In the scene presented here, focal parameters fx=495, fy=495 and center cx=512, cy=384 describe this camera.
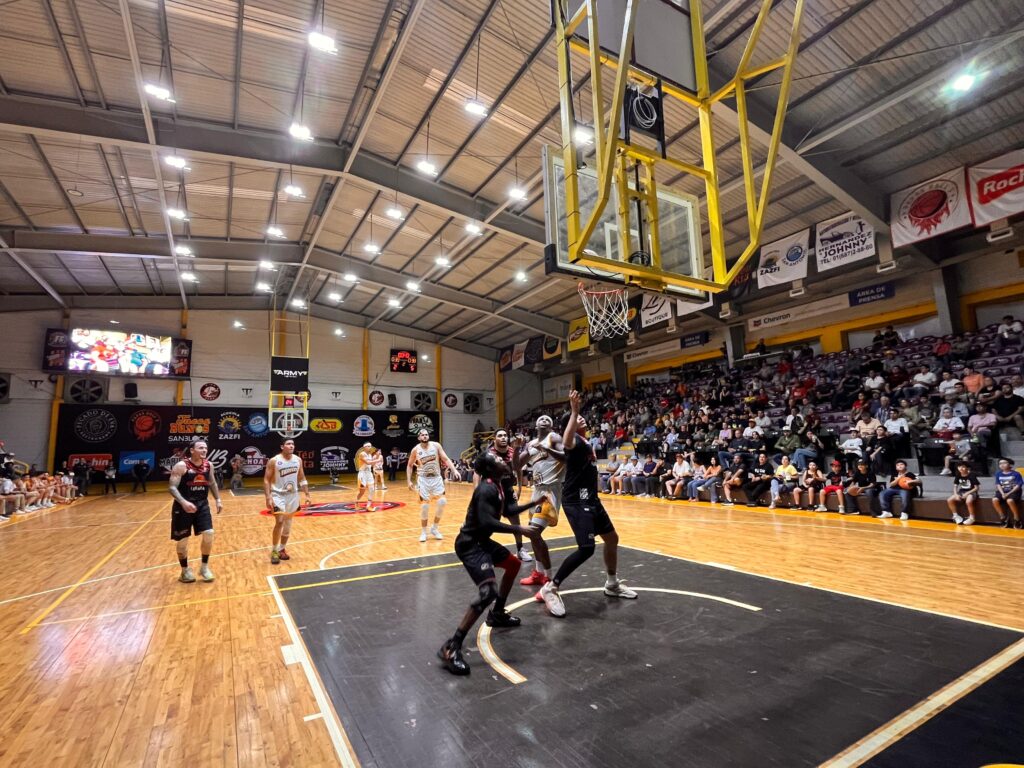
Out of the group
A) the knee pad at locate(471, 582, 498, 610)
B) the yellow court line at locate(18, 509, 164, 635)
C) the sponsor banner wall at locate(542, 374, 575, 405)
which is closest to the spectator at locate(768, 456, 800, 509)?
the knee pad at locate(471, 582, 498, 610)

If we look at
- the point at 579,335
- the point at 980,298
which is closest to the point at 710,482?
the point at 980,298

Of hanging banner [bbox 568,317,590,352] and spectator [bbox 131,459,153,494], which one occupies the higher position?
hanging banner [bbox 568,317,590,352]

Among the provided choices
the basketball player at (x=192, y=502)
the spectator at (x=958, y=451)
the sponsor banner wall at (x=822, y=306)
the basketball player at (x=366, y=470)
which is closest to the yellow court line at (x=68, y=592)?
the basketball player at (x=192, y=502)

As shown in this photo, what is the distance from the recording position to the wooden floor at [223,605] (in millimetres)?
2977

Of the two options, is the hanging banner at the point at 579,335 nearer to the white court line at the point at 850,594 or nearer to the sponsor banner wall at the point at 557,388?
the sponsor banner wall at the point at 557,388

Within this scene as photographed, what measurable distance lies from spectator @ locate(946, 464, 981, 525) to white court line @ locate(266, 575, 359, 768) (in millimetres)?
11060

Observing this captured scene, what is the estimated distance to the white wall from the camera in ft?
72.8

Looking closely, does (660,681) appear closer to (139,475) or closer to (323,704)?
(323,704)

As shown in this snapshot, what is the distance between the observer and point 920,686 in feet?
10.4

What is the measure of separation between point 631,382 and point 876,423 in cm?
1548

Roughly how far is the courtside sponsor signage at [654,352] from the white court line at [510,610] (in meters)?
20.1

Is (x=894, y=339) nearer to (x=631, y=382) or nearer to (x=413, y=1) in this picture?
(x=631, y=382)

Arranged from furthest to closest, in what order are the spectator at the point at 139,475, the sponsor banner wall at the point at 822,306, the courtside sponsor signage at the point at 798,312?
1. the spectator at the point at 139,475
2. the courtside sponsor signage at the point at 798,312
3. the sponsor banner wall at the point at 822,306

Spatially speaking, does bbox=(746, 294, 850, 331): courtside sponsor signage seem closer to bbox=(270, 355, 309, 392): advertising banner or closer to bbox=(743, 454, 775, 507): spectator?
bbox=(743, 454, 775, 507): spectator
